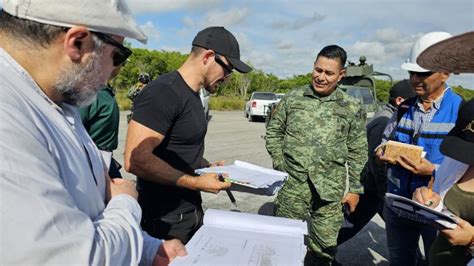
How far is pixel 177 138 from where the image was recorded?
2.10 meters

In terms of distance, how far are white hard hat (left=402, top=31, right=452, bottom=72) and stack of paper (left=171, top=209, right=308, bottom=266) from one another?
1803 mm

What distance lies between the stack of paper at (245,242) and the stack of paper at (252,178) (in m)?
0.48

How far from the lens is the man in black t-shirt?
1970 millimetres

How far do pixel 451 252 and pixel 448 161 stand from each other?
1.60ft

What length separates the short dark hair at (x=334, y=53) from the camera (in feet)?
10.1

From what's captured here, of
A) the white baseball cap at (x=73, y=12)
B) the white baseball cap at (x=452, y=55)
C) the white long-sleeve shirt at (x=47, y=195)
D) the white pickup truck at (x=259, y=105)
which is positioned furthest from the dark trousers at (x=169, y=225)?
the white pickup truck at (x=259, y=105)

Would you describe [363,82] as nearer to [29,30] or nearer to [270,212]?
[270,212]

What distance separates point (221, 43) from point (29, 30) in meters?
1.42

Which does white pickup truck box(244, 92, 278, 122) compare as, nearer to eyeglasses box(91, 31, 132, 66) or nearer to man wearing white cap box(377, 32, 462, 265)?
man wearing white cap box(377, 32, 462, 265)

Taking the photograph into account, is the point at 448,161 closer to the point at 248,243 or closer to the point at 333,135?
the point at 333,135

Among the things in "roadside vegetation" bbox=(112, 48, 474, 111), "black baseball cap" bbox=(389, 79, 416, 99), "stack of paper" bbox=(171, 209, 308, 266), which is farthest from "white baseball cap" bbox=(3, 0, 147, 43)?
"roadside vegetation" bbox=(112, 48, 474, 111)

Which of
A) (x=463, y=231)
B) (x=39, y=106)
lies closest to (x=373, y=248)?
(x=463, y=231)

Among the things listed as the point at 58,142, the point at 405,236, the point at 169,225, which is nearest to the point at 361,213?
the point at 405,236

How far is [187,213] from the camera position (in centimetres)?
222
